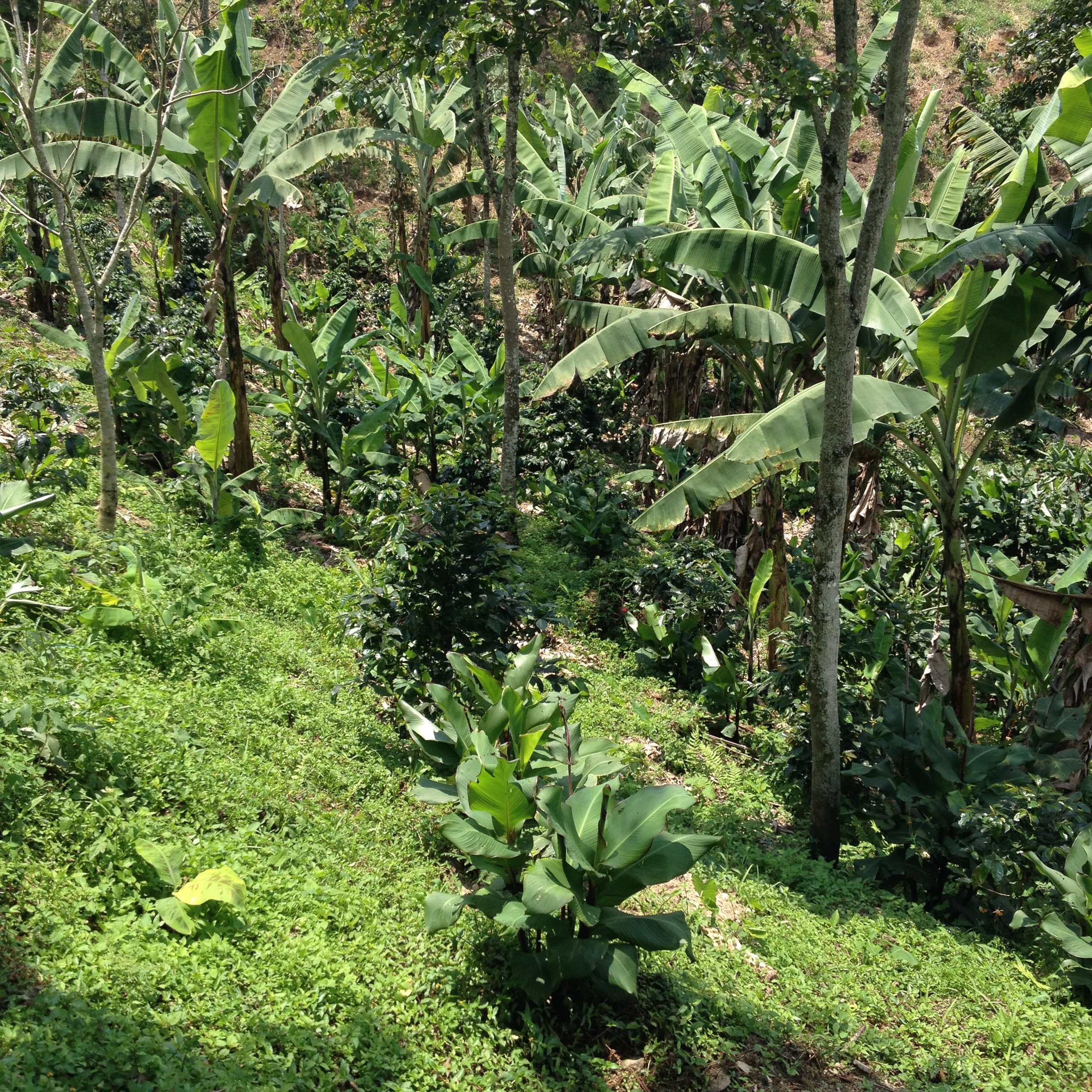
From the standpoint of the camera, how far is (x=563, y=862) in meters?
3.59

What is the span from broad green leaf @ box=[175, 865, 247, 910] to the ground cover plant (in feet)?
0.06

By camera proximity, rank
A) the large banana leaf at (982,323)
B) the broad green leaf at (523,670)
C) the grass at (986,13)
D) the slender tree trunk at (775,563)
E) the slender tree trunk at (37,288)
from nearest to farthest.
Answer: the broad green leaf at (523,670) → the large banana leaf at (982,323) → the slender tree trunk at (775,563) → the slender tree trunk at (37,288) → the grass at (986,13)

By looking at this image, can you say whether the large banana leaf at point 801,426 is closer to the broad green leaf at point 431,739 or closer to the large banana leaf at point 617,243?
the large banana leaf at point 617,243

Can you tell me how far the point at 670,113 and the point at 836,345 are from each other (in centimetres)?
435

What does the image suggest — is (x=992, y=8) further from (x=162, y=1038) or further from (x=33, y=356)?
(x=162, y=1038)

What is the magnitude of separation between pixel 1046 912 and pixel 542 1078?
10.7 feet

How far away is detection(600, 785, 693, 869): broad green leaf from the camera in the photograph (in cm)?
350

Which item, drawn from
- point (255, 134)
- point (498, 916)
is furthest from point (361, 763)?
point (255, 134)

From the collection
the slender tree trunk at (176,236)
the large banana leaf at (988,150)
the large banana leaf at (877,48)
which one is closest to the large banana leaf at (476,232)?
the slender tree trunk at (176,236)

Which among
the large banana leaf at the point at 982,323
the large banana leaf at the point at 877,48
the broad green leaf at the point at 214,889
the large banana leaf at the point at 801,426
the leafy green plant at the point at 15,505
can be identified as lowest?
the broad green leaf at the point at 214,889

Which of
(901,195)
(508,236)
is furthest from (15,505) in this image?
(901,195)

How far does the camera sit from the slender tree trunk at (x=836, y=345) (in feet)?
15.1

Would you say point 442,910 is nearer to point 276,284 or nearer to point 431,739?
point 431,739

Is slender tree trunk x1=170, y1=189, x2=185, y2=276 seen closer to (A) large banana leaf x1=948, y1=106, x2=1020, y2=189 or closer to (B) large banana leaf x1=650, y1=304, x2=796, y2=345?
(B) large banana leaf x1=650, y1=304, x2=796, y2=345
